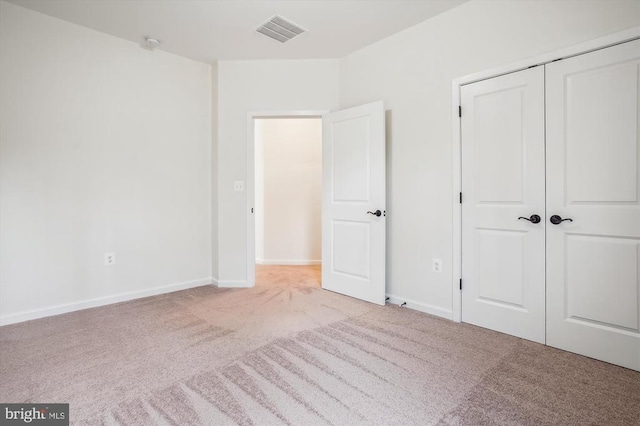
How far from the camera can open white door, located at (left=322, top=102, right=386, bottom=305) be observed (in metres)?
3.14

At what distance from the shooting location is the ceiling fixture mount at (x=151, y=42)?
3195mm

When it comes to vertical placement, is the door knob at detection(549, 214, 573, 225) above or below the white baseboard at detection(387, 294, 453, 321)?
above

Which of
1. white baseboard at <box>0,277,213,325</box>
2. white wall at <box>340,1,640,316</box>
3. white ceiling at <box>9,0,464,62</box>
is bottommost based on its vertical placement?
white baseboard at <box>0,277,213,325</box>

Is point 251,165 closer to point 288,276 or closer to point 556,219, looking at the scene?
point 288,276

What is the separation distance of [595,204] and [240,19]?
3112 millimetres

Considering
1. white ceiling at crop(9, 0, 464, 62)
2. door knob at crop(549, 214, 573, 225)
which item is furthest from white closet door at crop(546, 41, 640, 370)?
white ceiling at crop(9, 0, 464, 62)

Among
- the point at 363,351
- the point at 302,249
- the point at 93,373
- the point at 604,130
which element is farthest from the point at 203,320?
the point at 604,130

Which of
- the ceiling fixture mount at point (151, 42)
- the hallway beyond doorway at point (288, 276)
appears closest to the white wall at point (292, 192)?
the hallway beyond doorway at point (288, 276)

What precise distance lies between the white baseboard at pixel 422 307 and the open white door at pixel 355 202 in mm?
141

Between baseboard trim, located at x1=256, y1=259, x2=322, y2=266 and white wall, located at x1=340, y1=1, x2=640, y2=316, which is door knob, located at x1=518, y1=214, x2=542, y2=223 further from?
baseboard trim, located at x1=256, y1=259, x2=322, y2=266

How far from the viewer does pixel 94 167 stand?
309cm

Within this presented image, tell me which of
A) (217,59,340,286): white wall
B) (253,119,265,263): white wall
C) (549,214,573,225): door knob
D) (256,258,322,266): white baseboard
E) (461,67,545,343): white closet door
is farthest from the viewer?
(253,119,265,263): white wall

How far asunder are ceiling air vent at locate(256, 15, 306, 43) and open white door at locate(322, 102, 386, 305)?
895 millimetres

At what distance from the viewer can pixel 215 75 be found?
3.83 meters
